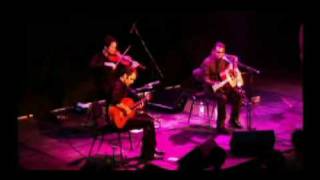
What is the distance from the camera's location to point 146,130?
35.4 ft

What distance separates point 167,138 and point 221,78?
1.50 m

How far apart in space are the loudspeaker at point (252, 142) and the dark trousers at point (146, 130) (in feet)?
4.22

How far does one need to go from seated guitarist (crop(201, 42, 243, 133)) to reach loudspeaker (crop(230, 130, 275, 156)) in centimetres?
150

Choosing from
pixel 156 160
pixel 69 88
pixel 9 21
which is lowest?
pixel 156 160

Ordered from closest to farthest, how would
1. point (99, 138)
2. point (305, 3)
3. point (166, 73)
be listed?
point (305, 3)
point (99, 138)
point (166, 73)

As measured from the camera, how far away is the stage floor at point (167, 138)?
11.0 metres

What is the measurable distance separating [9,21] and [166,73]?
23.6 feet

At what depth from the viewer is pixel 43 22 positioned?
13.4 m

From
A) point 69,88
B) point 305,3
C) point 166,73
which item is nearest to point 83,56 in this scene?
point 69,88

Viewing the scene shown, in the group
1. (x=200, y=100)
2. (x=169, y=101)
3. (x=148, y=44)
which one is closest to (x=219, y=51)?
(x=200, y=100)

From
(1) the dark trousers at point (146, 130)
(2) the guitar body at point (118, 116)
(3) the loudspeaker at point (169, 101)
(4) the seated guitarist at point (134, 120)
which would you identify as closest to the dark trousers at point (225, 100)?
(3) the loudspeaker at point (169, 101)

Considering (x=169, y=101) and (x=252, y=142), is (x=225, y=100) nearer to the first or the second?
(x=252, y=142)

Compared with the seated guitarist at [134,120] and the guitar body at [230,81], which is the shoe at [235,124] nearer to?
the guitar body at [230,81]

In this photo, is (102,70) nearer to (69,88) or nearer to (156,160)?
(69,88)
